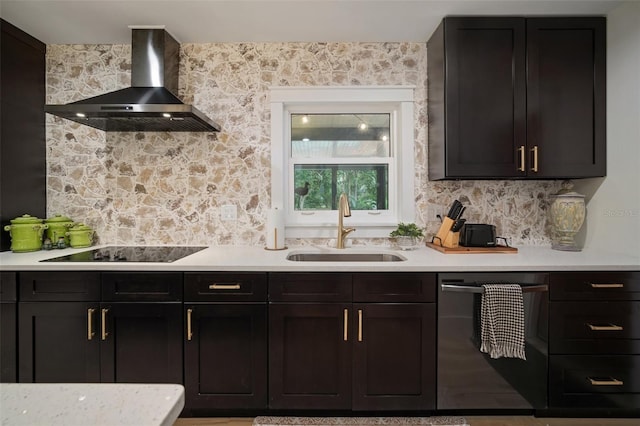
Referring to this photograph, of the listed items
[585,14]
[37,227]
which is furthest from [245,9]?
[585,14]

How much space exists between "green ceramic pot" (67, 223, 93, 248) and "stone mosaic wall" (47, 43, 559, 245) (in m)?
0.11

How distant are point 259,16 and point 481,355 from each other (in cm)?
236

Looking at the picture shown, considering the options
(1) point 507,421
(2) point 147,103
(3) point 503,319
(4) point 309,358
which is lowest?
(1) point 507,421

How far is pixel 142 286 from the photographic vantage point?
1.80 m

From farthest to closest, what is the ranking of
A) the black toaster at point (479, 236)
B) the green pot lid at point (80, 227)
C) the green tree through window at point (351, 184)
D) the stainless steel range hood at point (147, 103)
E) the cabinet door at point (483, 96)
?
the green tree through window at point (351, 184), the green pot lid at point (80, 227), the black toaster at point (479, 236), the cabinet door at point (483, 96), the stainless steel range hood at point (147, 103)

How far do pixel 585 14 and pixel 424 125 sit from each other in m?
1.14

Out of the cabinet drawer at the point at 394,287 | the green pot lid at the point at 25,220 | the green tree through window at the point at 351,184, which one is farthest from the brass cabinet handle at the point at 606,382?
the green pot lid at the point at 25,220

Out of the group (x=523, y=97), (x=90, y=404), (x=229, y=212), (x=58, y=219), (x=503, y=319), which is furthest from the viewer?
(x=229, y=212)

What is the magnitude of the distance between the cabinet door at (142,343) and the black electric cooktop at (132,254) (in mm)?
277

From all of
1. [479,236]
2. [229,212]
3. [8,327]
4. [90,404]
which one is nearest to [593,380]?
[479,236]

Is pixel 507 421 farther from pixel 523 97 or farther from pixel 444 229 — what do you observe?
pixel 523 97

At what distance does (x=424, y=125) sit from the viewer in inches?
96.4

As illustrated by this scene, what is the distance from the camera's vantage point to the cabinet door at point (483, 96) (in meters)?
2.09

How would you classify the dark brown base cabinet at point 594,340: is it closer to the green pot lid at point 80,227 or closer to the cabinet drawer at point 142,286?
the cabinet drawer at point 142,286
